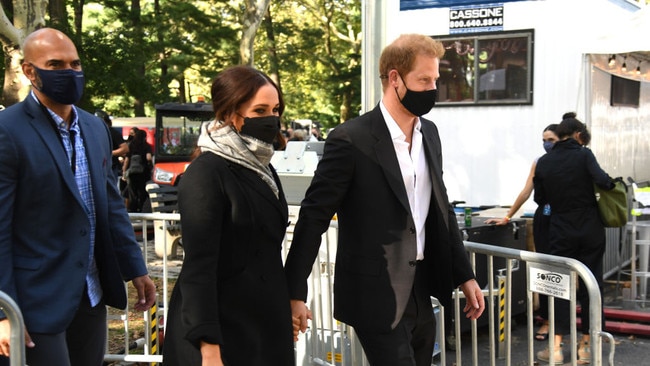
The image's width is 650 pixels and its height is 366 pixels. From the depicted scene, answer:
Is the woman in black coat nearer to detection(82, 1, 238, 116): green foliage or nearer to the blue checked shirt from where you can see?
the blue checked shirt

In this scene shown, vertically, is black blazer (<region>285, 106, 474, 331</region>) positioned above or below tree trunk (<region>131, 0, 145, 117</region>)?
below

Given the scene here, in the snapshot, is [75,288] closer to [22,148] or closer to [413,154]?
[22,148]

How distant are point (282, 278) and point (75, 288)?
2.65 feet

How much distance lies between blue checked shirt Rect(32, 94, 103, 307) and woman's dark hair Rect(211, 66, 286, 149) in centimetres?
67

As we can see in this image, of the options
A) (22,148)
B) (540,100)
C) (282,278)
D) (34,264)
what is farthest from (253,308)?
(540,100)

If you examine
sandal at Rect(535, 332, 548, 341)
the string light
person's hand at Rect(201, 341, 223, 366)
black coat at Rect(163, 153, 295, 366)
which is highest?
the string light

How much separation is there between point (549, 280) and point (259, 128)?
1.66 metres

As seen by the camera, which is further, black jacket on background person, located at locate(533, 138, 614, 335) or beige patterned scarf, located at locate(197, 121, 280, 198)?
black jacket on background person, located at locate(533, 138, 614, 335)

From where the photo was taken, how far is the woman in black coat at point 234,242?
286 centimetres

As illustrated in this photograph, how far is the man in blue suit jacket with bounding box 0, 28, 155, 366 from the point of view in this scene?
10.2ft

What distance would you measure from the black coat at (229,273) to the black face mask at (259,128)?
136 millimetres

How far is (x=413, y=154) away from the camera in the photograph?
139 inches

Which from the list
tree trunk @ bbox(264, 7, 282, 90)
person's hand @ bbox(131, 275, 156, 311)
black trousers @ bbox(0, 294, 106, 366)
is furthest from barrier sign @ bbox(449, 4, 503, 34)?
tree trunk @ bbox(264, 7, 282, 90)

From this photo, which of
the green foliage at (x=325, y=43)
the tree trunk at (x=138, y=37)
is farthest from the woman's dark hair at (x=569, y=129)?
the green foliage at (x=325, y=43)
